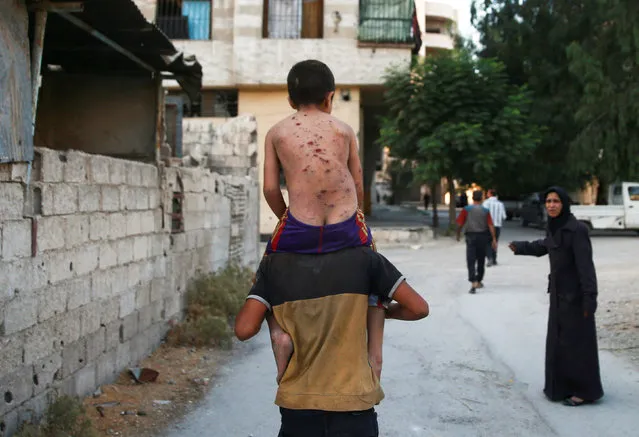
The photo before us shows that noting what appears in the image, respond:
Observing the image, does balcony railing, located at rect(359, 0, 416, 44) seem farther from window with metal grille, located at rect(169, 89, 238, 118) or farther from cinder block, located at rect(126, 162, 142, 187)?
cinder block, located at rect(126, 162, 142, 187)

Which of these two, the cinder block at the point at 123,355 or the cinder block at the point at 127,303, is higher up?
the cinder block at the point at 127,303

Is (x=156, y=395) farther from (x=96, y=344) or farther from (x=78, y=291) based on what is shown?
(x=78, y=291)

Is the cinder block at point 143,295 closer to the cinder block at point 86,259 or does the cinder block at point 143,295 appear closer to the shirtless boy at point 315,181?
the cinder block at point 86,259

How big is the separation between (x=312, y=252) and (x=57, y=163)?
9.76ft

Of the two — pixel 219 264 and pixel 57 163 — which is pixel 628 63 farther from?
pixel 57 163

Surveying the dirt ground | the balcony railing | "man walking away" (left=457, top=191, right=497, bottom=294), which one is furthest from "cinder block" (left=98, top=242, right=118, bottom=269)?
the balcony railing

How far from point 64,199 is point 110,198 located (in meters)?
0.99

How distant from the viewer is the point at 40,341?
484 cm

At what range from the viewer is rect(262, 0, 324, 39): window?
24.3 meters

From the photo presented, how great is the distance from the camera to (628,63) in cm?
1516

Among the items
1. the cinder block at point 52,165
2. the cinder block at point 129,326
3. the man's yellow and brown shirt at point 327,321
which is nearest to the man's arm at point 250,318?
the man's yellow and brown shirt at point 327,321

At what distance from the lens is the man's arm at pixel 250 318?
2797 mm

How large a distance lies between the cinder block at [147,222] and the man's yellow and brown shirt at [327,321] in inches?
181

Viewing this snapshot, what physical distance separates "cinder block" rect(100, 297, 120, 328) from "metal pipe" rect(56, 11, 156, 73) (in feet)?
7.54
